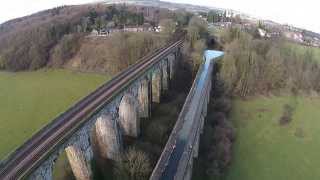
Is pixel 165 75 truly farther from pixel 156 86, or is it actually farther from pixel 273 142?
pixel 273 142

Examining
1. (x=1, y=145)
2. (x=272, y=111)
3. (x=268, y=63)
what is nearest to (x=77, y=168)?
(x=1, y=145)

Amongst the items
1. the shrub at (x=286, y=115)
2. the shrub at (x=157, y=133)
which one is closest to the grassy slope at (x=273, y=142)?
the shrub at (x=286, y=115)

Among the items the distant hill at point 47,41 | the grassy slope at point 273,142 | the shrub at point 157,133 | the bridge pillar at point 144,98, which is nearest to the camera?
the grassy slope at point 273,142

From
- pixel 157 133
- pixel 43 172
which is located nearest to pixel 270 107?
pixel 157 133

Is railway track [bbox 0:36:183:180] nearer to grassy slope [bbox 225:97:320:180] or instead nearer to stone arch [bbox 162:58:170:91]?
stone arch [bbox 162:58:170:91]

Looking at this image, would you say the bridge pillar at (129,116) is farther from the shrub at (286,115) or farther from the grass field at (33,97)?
the shrub at (286,115)

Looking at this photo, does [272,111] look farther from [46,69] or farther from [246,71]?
[46,69]

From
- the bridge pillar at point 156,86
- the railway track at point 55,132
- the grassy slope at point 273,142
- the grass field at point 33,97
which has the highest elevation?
the railway track at point 55,132
